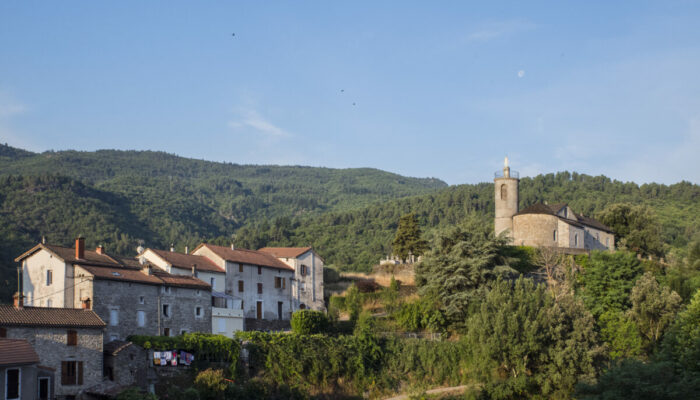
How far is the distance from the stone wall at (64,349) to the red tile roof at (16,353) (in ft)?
4.07

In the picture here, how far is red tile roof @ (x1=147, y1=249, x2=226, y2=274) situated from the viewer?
148 ft

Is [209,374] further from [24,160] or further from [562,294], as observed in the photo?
[24,160]

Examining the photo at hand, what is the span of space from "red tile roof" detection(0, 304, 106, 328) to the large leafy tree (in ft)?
71.8

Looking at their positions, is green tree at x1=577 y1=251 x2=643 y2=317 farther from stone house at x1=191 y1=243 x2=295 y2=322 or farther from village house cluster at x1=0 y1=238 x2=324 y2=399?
stone house at x1=191 y1=243 x2=295 y2=322

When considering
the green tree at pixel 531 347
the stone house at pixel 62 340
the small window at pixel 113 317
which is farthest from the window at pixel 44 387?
the green tree at pixel 531 347

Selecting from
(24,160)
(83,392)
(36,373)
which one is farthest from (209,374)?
(24,160)

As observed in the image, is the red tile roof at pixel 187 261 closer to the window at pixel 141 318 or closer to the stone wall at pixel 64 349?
the window at pixel 141 318

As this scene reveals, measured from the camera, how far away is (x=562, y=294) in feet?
152

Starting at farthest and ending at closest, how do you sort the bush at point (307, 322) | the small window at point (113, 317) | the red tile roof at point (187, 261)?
the red tile roof at point (187, 261) → the bush at point (307, 322) → the small window at point (113, 317)

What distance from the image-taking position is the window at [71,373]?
32834 millimetres

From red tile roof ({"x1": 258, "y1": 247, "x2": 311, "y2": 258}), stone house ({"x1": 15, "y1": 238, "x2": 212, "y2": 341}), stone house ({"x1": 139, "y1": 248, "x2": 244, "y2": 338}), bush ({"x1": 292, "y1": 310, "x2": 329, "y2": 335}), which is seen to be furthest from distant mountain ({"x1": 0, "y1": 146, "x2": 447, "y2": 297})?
bush ({"x1": 292, "y1": 310, "x2": 329, "y2": 335})

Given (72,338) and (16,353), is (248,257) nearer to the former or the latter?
(72,338)

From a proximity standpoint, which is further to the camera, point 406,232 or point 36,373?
point 406,232

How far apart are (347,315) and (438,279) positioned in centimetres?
706
